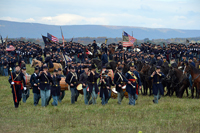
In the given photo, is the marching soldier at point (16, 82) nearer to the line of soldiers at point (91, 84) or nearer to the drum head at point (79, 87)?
the line of soldiers at point (91, 84)

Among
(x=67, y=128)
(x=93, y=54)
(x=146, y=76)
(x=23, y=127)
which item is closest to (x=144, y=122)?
(x=67, y=128)

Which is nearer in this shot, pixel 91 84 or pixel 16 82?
pixel 16 82

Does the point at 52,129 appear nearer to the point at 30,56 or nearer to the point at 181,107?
the point at 181,107

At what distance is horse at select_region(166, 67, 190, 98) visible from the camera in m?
18.8

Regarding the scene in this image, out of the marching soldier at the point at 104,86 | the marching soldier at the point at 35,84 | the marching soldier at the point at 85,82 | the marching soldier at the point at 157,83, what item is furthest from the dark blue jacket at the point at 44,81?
Result: the marching soldier at the point at 157,83

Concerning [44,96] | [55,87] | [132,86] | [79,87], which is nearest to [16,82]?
[44,96]

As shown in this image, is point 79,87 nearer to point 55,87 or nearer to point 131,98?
point 55,87

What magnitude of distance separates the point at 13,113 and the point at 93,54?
22.7 m

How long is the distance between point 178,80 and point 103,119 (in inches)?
332

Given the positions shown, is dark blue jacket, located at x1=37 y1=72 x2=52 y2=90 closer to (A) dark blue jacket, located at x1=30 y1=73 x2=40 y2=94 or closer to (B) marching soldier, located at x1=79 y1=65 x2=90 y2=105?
(A) dark blue jacket, located at x1=30 y1=73 x2=40 y2=94

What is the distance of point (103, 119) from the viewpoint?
12.1 meters

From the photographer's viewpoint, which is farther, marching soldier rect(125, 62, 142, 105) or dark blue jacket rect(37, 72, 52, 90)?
dark blue jacket rect(37, 72, 52, 90)

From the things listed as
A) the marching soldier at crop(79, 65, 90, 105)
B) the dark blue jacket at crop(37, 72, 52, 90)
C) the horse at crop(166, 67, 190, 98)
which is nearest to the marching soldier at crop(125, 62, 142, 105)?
the marching soldier at crop(79, 65, 90, 105)

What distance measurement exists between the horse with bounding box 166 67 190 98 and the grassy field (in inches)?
179
